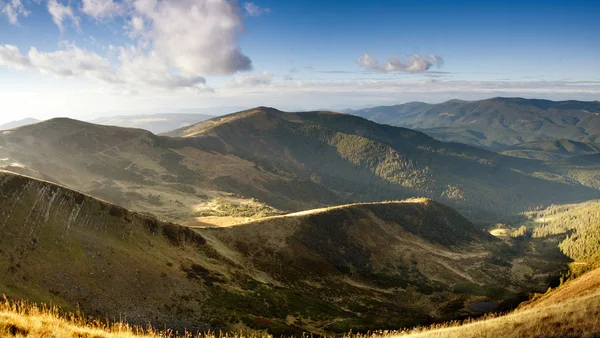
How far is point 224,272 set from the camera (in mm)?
71312


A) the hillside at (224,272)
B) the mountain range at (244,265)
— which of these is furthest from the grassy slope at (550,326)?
the hillside at (224,272)

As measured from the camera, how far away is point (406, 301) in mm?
101688

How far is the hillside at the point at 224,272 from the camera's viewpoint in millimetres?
45969

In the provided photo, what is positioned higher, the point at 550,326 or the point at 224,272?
the point at 550,326

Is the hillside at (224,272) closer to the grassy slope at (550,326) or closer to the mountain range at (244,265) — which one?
the mountain range at (244,265)

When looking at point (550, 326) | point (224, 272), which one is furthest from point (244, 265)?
point (550, 326)

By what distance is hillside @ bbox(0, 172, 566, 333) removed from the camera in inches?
1810


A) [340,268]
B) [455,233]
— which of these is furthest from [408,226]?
[340,268]

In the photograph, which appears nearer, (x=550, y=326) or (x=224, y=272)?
(x=550, y=326)

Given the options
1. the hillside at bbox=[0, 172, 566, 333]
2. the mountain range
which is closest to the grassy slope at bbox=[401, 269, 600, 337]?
the mountain range

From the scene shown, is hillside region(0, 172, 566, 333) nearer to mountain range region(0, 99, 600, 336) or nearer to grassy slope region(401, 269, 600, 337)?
mountain range region(0, 99, 600, 336)

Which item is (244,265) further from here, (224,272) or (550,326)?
(550,326)

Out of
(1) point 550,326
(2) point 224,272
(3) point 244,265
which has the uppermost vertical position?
(1) point 550,326

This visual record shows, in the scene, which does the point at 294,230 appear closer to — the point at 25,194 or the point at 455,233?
the point at 25,194
